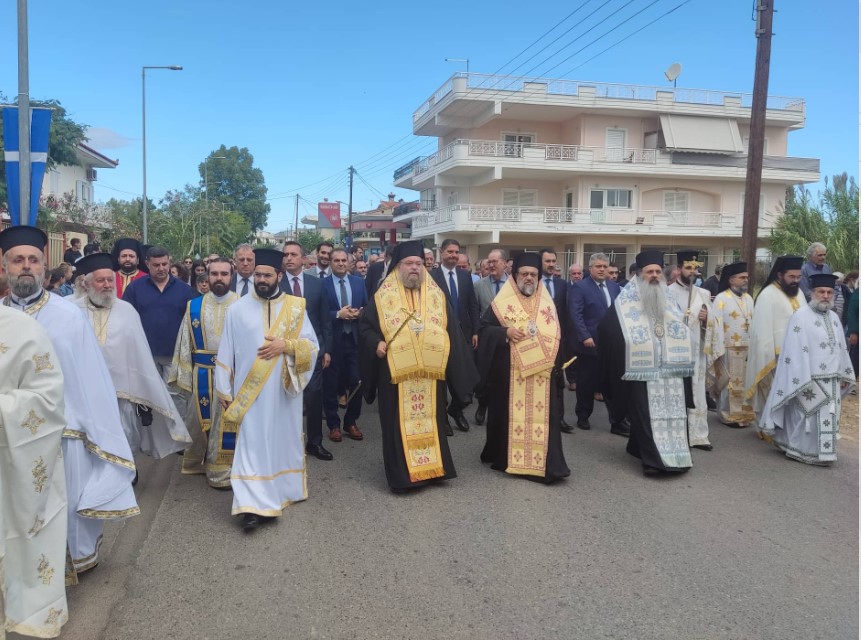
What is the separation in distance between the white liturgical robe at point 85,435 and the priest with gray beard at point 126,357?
1.13 m

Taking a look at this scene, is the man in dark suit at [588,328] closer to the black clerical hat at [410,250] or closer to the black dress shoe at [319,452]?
the black clerical hat at [410,250]

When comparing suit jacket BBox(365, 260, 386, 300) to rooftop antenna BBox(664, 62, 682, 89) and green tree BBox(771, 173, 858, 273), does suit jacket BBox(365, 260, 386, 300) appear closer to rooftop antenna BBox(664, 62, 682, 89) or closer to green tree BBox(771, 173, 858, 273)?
green tree BBox(771, 173, 858, 273)

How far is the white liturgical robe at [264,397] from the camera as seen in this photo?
477 centimetres

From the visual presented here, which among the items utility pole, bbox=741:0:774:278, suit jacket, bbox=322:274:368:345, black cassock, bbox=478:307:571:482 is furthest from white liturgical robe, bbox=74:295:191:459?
utility pole, bbox=741:0:774:278

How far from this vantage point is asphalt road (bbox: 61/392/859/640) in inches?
138

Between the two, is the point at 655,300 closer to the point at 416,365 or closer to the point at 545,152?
the point at 416,365

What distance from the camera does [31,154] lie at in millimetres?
7648

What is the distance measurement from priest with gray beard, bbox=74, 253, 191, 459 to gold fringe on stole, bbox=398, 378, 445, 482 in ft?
5.83

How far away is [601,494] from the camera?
5.53m

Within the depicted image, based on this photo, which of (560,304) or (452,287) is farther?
(452,287)

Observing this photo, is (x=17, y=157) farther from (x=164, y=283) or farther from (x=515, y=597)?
(x=515, y=597)

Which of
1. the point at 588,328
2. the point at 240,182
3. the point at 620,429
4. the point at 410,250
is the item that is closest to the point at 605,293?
the point at 588,328

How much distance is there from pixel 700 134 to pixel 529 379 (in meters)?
29.8

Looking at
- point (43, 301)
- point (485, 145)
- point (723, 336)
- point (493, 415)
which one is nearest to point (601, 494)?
point (493, 415)
